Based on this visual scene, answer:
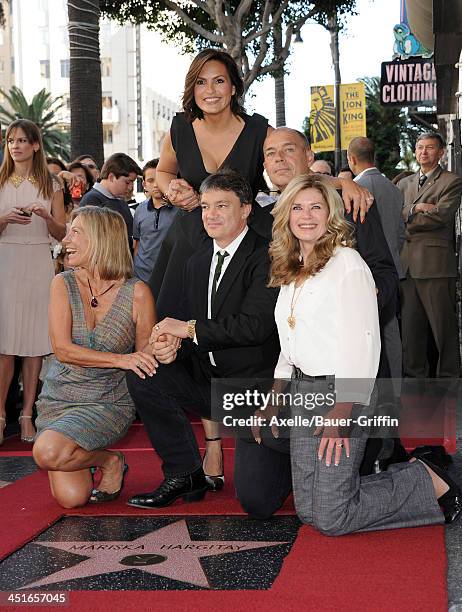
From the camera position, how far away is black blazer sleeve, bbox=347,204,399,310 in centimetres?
514

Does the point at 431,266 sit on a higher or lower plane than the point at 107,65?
lower

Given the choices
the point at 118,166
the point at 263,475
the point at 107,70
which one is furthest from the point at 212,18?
the point at 107,70

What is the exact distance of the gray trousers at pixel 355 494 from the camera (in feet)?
15.2

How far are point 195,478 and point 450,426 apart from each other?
8.46ft

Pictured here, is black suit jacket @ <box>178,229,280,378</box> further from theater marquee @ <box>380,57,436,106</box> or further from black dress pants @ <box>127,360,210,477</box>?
theater marquee @ <box>380,57,436,106</box>

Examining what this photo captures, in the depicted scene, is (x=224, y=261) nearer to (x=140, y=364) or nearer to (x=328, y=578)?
(x=140, y=364)

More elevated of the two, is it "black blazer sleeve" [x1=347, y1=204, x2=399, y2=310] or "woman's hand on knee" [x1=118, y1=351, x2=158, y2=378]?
"black blazer sleeve" [x1=347, y1=204, x2=399, y2=310]

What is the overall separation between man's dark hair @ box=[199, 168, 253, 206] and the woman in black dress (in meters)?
0.24

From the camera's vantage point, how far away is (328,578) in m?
4.12

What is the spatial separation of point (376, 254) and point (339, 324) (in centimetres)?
71

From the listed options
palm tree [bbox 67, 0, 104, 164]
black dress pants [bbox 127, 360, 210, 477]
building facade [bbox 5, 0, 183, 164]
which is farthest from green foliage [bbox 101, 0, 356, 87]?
building facade [bbox 5, 0, 183, 164]

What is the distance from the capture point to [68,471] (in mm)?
5383

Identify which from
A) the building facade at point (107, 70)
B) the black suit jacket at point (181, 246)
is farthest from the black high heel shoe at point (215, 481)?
the building facade at point (107, 70)

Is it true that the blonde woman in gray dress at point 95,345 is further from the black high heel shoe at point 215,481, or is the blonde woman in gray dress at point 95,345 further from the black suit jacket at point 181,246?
→ the black high heel shoe at point 215,481
